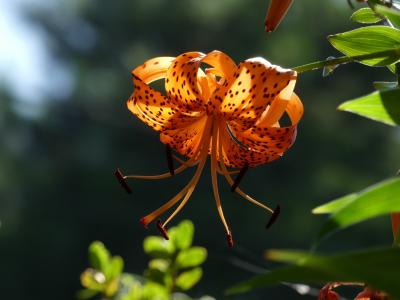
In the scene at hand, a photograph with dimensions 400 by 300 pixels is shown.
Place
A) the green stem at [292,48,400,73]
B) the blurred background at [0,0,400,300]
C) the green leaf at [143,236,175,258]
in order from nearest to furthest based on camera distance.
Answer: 1. the green stem at [292,48,400,73]
2. the green leaf at [143,236,175,258]
3. the blurred background at [0,0,400,300]

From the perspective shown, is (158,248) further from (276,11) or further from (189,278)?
(276,11)

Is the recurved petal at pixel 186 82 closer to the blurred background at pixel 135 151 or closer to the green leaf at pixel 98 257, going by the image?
the green leaf at pixel 98 257

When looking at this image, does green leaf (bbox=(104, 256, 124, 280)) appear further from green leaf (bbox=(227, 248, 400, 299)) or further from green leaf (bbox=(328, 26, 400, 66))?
green leaf (bbox=(227, 248, 400, 299))

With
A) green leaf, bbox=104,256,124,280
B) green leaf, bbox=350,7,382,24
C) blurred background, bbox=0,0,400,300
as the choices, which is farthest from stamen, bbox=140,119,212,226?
blurred background, bbox=0,0,400,300

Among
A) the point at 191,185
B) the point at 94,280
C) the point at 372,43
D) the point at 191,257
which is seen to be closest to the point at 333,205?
the point at 372,43

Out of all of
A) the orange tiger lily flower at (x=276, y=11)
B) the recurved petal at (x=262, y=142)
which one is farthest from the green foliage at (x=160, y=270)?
the orange tiger lily flower at (x=276, y=11)

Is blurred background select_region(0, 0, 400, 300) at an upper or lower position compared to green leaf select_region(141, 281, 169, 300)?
lower
